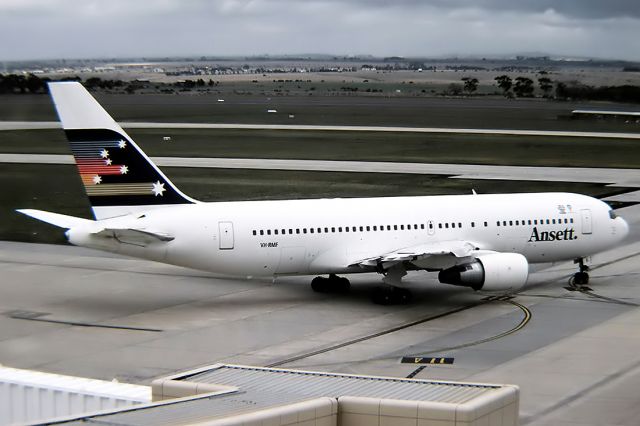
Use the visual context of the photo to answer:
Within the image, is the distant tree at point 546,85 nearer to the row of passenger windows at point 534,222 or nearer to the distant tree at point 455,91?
the distant tree at point 455,91

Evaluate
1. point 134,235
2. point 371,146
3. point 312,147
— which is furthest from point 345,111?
point 134,235

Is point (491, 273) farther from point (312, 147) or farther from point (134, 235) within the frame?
point (312, 147)

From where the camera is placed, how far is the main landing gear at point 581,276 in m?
45.3

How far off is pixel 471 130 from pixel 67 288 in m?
78.7

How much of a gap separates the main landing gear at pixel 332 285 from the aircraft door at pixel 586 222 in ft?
32.5

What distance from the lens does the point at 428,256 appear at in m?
39.8

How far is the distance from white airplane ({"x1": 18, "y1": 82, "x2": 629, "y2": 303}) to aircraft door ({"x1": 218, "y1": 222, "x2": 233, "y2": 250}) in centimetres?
4

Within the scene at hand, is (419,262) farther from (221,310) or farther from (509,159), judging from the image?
(509,159)

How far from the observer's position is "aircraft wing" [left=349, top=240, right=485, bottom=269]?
39.8 meters

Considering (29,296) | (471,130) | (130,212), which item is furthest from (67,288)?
(471,130)

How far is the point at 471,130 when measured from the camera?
11819 cm

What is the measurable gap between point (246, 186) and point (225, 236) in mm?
34634

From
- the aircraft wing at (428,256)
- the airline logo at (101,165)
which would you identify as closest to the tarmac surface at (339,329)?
the aircraft wing at (428,256)

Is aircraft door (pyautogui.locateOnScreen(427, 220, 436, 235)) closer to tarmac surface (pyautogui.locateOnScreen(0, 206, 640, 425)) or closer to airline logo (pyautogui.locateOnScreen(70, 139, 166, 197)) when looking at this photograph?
tarmac surface (pyautogui.locateOnScreen(0, 206, 640, 425))
